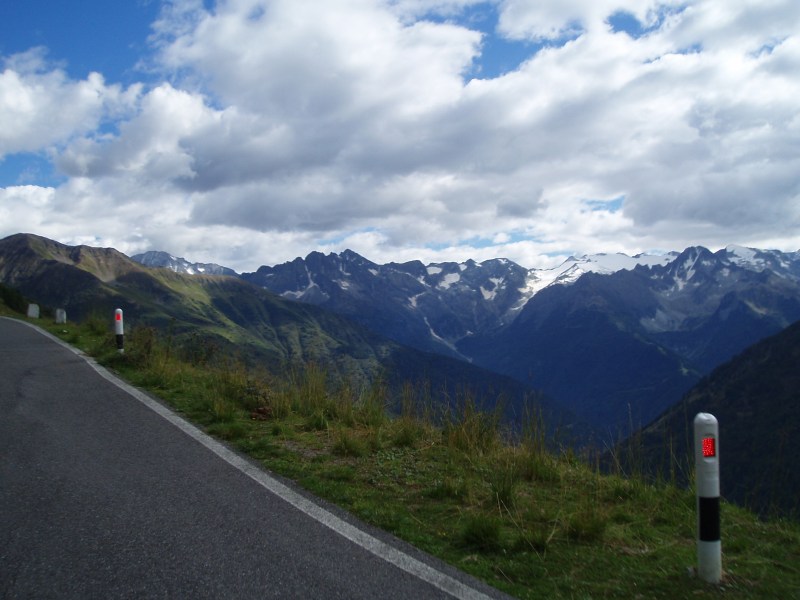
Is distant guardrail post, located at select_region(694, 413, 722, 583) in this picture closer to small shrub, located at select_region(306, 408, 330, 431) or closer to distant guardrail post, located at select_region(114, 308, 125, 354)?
small shrub, located at select_region(306, 408, 330, 431)

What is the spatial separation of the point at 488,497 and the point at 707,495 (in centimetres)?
228

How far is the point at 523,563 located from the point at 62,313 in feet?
79.0

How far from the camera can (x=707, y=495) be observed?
A: 4.06 m

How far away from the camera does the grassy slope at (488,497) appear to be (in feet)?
14.2

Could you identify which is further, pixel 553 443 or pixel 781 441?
pixel 553 443

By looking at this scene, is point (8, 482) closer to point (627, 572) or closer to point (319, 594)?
point (319, 594)

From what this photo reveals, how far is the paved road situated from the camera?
12.4 ft

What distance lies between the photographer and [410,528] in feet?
16.5

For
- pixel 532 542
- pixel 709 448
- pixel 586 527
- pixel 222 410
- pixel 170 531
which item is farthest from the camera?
pixel 222 410

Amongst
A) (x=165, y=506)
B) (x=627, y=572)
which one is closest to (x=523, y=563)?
(x=627, y=572)

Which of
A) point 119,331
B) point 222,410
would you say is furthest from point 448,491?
point 119,331

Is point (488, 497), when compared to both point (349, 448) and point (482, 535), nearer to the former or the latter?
point (482, 535)

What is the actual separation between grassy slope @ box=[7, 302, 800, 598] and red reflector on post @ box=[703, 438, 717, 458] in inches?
35.5

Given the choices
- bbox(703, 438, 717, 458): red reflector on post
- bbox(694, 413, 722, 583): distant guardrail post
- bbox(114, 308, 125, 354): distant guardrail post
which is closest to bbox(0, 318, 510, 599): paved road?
bbox(694, 413, 722, 583): distant guardrail post
